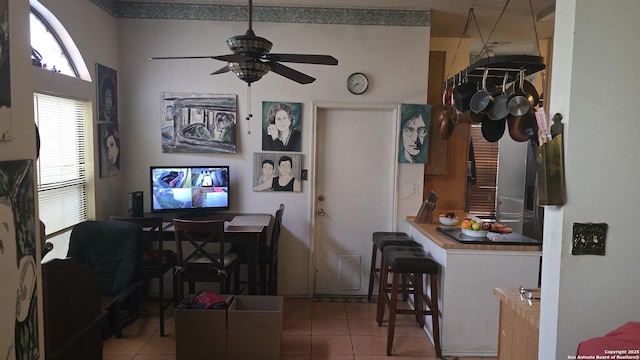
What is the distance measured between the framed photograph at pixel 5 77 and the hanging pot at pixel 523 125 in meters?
2.59

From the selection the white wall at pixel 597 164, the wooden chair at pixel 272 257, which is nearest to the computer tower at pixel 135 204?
the wooden chair at pixel 272 257

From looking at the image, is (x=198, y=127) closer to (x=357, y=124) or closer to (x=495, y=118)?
(x=357, y=124)

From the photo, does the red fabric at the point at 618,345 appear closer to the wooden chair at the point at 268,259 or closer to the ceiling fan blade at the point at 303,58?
the ceiling fan blade at the point at 303,58

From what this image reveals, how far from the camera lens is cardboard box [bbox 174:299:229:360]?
2750mm

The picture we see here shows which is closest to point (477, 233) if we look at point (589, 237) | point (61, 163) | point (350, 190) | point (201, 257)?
point (350, 190)

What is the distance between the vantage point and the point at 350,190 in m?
4.16

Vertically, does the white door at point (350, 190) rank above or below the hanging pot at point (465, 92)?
below

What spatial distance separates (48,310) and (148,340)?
6.10 feet

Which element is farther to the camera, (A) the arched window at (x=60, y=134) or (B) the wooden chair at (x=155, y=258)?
(B) the wooden chair at (x=155, y=258)

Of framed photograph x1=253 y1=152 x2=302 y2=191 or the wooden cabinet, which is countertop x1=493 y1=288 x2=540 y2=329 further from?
framed photograph x1=253 y1=152 x2=302 y2=191

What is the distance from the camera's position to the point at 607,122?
1.43 m

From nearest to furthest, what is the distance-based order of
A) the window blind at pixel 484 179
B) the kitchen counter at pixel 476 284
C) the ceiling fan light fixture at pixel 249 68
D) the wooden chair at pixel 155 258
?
1. the ceiling fan light fixture at pixel 249 68
2. the kitchen counter at pixel 476 284
3. the wooden chair at pixel 155 258
4. the window blind at pixel 484 179

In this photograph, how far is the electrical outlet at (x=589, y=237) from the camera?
1454 mm

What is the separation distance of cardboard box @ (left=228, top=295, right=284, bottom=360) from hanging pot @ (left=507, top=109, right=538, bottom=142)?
198cm
